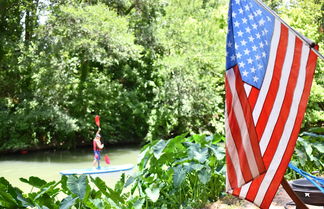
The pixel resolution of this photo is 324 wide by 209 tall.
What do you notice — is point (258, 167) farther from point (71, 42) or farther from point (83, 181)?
point (71, 42)

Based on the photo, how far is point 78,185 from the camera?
3.43 metres

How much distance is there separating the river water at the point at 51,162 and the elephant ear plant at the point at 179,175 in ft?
21.0

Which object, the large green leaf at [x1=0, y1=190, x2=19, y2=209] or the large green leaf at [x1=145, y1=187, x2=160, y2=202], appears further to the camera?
the large green leaf at [x1=145, y1=187, x2=160, y2=202]

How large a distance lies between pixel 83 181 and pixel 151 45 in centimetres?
1814

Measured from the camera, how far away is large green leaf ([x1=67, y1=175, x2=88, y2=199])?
132 inches

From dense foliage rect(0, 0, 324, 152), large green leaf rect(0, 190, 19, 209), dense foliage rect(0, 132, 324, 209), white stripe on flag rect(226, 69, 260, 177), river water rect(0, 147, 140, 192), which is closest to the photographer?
white stripe on flag rect(226, 69, 260, 177)

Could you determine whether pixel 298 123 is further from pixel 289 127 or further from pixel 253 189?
pixel 253 189

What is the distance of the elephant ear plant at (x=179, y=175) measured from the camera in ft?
13.9

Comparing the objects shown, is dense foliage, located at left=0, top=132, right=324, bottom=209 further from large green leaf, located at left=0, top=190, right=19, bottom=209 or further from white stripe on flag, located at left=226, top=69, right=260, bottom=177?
white stripe on flag, located at left=226, top=69, right=260, bottom=177

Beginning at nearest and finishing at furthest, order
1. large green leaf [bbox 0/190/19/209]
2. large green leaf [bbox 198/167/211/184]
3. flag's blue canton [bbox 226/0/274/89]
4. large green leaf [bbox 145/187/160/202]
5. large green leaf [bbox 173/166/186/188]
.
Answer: flag's blue canton [bbox 226/0/274/89] → large green leaf [bbox 0/190/19/209] → large green leaf [bbox 145/187/160/202] → large green leaf [bbox 173/166/186/188] → large green leaf [bbox 198/167/211/184]

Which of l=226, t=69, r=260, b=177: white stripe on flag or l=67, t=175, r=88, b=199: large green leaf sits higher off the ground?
l=226, t=69, r=260, b=177: white stripe on flag

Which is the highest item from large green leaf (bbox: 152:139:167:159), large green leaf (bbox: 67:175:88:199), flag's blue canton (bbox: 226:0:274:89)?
flag's blue canton (bbox: 226:0:274:89)

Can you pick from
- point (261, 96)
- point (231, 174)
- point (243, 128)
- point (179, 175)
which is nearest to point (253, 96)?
point (261, 96)

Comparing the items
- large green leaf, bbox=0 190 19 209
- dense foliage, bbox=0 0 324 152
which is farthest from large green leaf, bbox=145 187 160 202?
dense foliage, bbox=0 0 324 152
